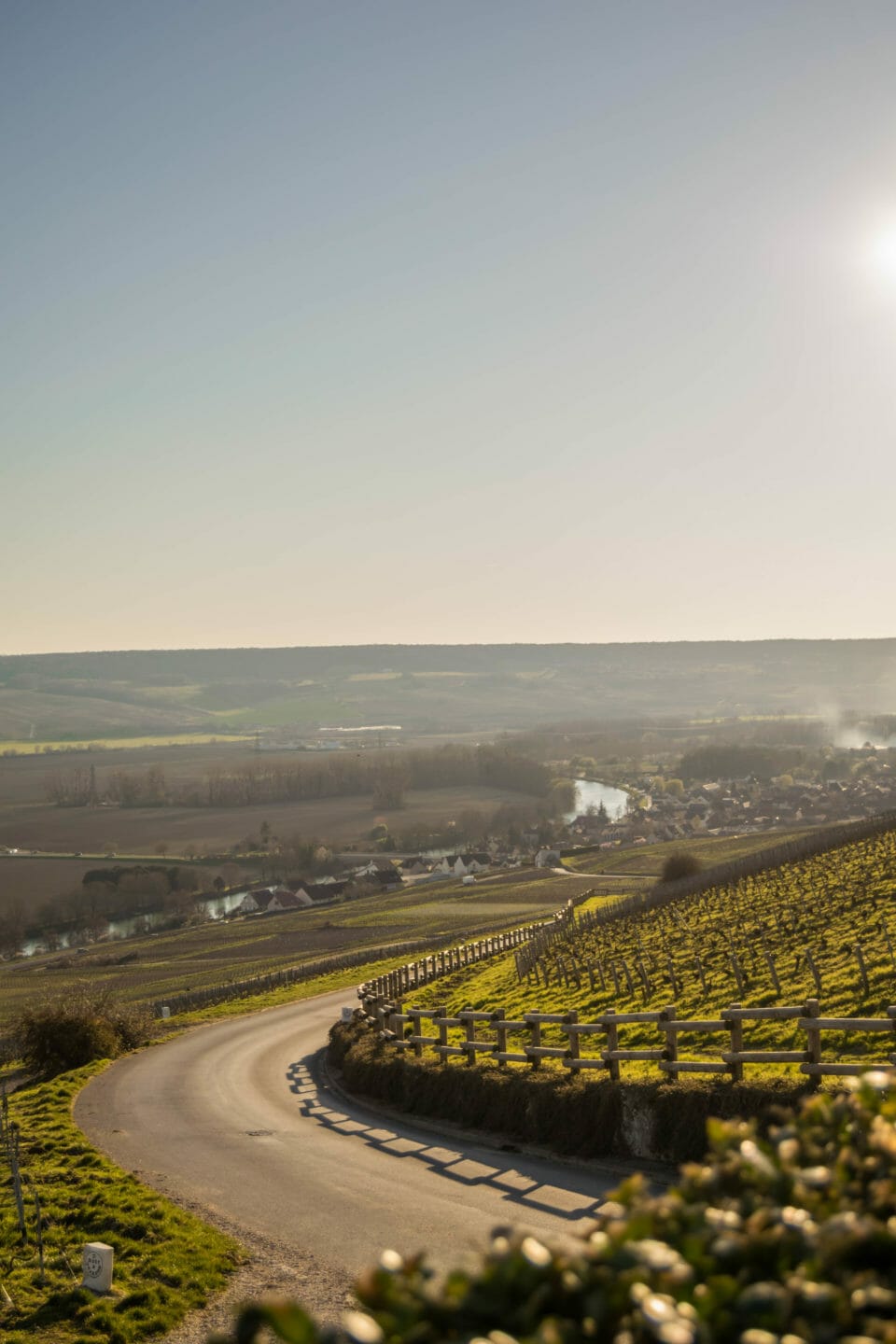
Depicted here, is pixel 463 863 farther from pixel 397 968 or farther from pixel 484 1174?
pixel 484 1174

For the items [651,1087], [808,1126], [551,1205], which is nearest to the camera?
[808,1126]

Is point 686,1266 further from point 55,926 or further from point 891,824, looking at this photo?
point 55,926

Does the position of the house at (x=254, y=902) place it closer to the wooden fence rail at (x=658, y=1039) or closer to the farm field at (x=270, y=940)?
the farm field at (x=270, y=940)

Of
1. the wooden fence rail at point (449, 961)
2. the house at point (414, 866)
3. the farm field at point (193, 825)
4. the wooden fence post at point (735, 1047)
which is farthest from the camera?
the farm field at point (193, 825)

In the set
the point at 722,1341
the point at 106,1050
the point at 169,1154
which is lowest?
the point at 106,1050

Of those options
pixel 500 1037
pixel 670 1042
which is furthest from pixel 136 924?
pixel 670 1042

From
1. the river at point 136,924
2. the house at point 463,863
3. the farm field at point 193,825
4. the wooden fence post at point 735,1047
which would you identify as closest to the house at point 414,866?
the house at point 463,863

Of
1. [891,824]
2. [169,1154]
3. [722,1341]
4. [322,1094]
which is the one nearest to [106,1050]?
[322,1094]
